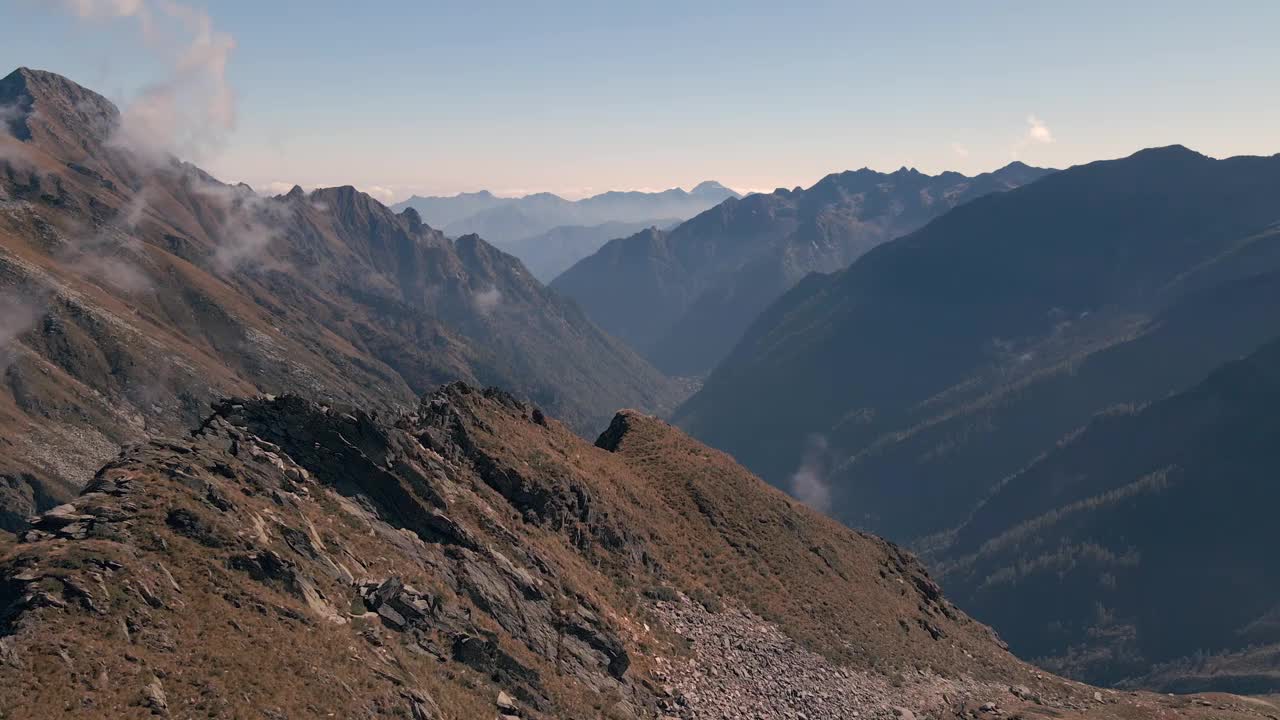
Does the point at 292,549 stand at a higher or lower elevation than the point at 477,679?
higher

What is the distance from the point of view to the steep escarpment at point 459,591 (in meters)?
33.4

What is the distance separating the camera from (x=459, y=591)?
51.1 m

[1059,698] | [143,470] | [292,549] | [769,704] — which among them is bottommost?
[1059,698]

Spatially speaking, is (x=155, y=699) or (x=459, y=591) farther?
(x=459, y=591)

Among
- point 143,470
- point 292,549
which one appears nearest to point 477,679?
point 292,549

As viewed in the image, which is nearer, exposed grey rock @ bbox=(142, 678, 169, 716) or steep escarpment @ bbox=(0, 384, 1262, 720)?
exposed grey rock @ bbox=(142, 678, 169, 716)

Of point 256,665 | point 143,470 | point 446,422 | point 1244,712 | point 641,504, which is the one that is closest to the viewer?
point 256,665

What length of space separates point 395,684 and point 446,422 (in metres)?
33.7

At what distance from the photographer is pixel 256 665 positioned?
1352 inches

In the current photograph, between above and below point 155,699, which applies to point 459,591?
below

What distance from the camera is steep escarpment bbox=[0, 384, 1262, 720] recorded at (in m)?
33.4

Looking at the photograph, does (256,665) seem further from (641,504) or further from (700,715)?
(641,504)

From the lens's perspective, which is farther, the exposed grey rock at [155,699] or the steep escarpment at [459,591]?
the steep escarpment at [459,591]

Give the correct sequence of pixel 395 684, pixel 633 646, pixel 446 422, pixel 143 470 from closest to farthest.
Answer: pixel 395 684 → pixel 143 470 → pixel 633 646 → pixel 446 422
